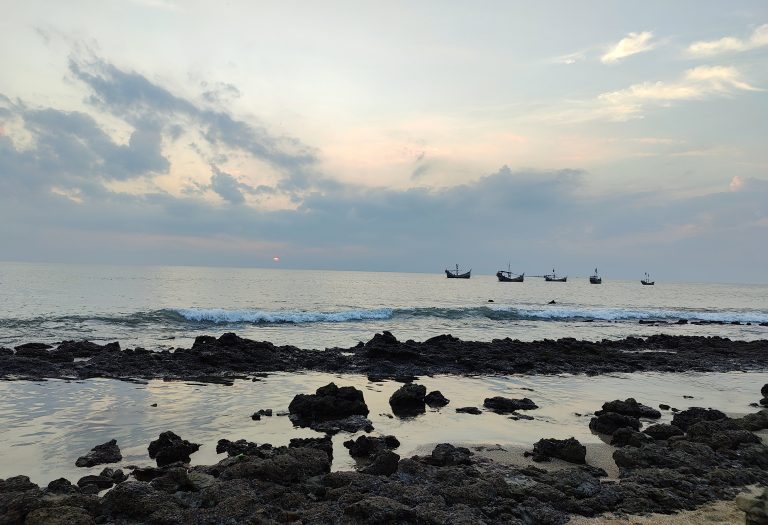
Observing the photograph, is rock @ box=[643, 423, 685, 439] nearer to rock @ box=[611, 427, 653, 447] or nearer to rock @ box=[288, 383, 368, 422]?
rock @ box=[611, 427, 653, 447]

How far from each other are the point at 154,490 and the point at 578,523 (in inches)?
206

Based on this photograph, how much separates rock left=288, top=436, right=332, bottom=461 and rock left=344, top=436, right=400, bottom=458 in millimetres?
387

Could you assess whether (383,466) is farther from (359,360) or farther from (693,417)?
(359,360)

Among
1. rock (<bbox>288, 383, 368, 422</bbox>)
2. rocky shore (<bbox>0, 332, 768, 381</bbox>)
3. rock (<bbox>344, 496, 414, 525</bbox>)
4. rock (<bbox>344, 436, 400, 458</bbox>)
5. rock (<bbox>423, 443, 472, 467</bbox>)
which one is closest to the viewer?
rock (<bbox>344, 496, 414, 525</bbox>)

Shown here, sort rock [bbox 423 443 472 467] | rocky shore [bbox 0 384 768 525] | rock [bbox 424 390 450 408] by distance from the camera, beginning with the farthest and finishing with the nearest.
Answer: rock [bbox 424 390 450 408] → rock [bbox 423 443 472 467] → rocky shore [bbox 0 384 768 525]

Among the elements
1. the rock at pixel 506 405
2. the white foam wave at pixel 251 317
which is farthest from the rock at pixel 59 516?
the white foam wave at pixel 251 317

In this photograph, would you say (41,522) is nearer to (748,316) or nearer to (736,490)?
(736,490)

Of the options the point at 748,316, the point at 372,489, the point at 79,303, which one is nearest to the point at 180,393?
the point at 372,489

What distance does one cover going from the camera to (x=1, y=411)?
10.9 m

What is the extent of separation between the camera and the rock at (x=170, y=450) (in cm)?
789

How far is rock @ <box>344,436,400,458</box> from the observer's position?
8.41 meters

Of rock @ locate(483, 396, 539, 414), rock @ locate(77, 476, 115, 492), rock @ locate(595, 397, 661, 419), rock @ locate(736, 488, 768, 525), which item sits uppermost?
rock @ locate(736, 488, 768, 525)

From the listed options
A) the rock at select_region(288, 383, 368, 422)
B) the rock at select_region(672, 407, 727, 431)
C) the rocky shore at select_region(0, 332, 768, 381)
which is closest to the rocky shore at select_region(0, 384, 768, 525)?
the rock at select_region(672, 407, 727, 431)

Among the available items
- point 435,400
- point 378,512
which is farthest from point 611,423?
point 378,512
